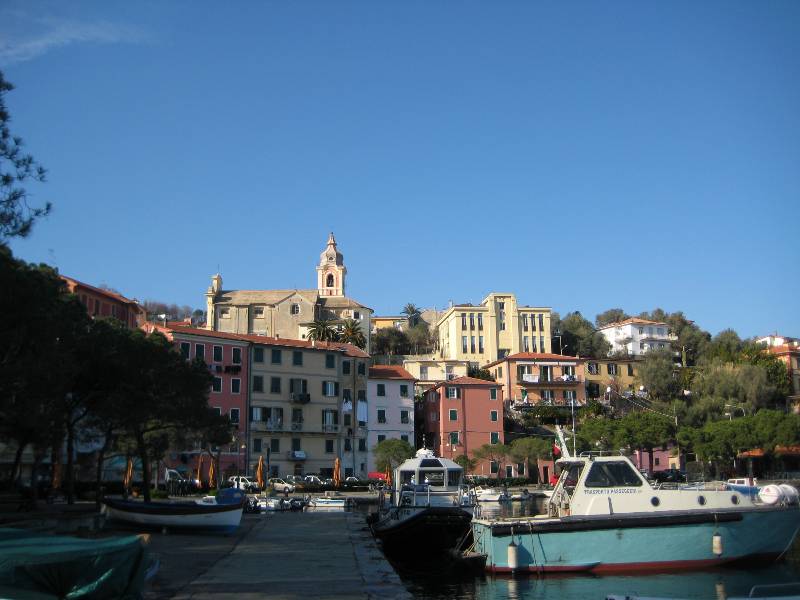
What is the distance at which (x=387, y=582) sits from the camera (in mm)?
18359

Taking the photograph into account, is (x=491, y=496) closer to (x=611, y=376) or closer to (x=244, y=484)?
(x=244, y=484)

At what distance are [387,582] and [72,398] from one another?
19.1 metres

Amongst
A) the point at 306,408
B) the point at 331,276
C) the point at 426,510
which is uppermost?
the point at 331,276

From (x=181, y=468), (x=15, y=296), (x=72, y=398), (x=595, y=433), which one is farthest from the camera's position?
(x=595, y=433)

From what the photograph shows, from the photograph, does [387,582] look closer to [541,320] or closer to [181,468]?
[181,468]

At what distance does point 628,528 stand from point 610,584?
6.79 ft

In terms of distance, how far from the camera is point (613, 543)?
80.9 feet

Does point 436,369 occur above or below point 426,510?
above

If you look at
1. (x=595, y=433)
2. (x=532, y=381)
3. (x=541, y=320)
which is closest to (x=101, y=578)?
(x=595, y=433)

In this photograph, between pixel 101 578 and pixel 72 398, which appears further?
pixel 72 398

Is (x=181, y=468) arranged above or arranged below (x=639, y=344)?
below

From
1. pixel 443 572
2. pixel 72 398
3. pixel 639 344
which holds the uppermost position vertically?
pixel 639 344

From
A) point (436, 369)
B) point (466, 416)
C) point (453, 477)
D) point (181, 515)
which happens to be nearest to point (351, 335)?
point (436, 369)

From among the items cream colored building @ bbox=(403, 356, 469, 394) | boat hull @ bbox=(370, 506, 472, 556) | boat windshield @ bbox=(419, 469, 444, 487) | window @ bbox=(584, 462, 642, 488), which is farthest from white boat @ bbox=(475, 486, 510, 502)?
cream colored building @ bbox=(403, 356, 469, 394)
